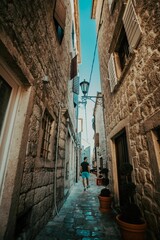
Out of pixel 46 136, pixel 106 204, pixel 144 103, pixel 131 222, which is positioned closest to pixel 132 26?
pixel 144 103

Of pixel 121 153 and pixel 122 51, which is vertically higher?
pixel 122 51

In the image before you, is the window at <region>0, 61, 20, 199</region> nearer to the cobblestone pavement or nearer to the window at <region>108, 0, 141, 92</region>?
the cobblestone pavement

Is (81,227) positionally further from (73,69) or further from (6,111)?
(73,69)

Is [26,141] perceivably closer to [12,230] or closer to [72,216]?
[12,230]

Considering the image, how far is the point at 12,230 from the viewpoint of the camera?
147cm

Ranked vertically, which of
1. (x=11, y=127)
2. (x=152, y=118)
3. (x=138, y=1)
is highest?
(x=138, y=1)

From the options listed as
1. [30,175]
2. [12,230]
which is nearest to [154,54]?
[30,175]

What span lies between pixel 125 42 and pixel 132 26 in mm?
936

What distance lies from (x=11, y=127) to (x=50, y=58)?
2.06 metres

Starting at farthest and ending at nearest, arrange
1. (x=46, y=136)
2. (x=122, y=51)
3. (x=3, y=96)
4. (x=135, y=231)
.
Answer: (x=122, y=51)
(x=46, y=136)
(x=135, y=231)
(x=3, y=96)

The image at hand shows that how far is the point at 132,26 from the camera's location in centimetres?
260

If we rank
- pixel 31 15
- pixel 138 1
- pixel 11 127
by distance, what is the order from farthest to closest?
pixel 138 1, pixel 31 15, pixel 11 127

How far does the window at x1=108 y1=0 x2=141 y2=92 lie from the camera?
8.23ft

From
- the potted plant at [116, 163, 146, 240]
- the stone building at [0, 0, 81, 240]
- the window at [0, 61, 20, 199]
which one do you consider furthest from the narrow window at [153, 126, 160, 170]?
the window at [0, 61, 20, 199]
